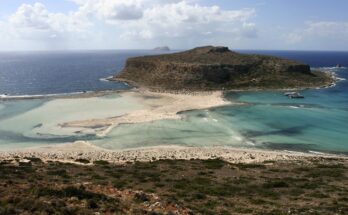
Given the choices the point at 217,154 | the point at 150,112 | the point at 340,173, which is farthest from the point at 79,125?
the point at 340,173

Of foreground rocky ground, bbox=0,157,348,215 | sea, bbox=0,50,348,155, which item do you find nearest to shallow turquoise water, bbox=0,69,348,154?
sea, bbox=0,50,348,155

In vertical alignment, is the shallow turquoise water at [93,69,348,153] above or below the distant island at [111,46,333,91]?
below

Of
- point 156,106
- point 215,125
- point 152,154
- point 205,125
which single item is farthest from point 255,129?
point 156,106

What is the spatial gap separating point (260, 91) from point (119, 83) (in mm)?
48546

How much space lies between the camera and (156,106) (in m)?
93.8

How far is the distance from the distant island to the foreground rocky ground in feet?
256

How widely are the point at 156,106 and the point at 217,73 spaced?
44.2 meters

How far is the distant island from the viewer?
127925mm

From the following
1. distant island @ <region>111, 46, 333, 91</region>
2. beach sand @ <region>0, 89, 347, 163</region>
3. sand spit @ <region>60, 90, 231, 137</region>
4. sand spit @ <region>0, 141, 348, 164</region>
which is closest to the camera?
sand spit @ <region>0, 141, 348, 164</region>

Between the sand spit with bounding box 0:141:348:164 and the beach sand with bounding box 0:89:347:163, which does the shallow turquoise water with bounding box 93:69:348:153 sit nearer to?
the beach sand with bounding box 0:89:347:163

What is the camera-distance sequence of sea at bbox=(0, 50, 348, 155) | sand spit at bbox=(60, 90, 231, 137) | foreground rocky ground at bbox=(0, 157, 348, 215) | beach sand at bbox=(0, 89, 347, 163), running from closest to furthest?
foreground rocky ground at bbox=(0, 157, 348, 215) < beach sand at bbox=(0, 89, 347, 163) < sea at bbox=(0, 50, 348, 155) < sand spit at bbox=(60, 90, 231, 137)

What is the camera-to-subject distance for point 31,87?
436ft

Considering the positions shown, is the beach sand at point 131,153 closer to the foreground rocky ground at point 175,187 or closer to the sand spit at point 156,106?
the sand spit at point 156,106

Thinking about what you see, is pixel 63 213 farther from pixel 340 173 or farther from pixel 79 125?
pixel 79 125
